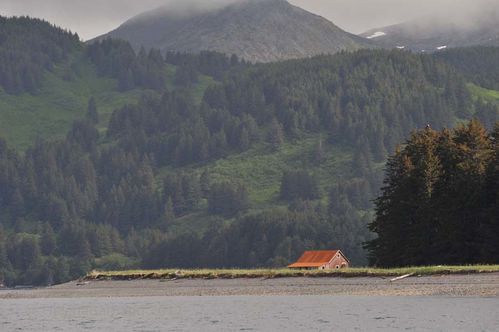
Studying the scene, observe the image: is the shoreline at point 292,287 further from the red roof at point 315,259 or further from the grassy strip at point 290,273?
the red roof at point 315,259


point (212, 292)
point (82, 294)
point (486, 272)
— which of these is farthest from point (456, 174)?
point (82, 294)

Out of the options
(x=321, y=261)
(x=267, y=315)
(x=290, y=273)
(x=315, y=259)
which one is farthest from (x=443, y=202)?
(x=315, y=259)

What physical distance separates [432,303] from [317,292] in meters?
19.1

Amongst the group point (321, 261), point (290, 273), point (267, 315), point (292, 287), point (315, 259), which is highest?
point (315, 259)

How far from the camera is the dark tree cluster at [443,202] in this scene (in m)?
93.6

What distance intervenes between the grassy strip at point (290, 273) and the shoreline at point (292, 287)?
0.80m

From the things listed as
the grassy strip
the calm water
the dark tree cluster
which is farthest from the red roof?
the calm water

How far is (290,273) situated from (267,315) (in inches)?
1164

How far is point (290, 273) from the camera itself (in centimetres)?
10262

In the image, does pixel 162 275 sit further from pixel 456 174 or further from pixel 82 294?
pixel 456 174

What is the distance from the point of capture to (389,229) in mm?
101062

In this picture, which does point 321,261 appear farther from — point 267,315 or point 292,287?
point 267,315

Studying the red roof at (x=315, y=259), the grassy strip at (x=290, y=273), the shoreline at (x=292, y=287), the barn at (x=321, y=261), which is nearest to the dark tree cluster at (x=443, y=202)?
the grassy strip at (x=290, y=273)

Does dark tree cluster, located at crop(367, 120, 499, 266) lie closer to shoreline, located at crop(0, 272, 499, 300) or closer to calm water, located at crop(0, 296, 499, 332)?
shoreline, located at crop(0, 272, 499, 300)
